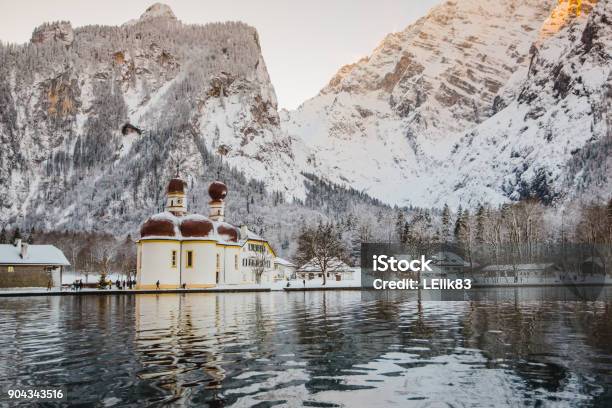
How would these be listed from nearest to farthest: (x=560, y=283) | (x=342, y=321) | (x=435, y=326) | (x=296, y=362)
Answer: (x=296, y=362) → (x=435, y=326) → (x=342, y=321) → (x=560, y=283)

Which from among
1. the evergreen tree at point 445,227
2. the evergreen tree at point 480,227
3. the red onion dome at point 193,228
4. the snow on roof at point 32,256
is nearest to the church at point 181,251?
the red onion dome at point 193,228

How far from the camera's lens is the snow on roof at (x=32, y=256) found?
7712 centimetres

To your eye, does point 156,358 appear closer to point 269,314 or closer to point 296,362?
point 296,362

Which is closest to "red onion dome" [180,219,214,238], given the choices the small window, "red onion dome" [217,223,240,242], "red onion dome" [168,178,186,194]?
the small window

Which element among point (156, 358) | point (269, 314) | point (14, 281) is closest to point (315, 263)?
point (14, 281)

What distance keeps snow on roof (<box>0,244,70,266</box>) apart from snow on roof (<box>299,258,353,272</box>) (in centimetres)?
5213

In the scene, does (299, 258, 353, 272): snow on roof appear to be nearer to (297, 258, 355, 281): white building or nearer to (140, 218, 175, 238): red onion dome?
(297, 258, 355, 281): white building

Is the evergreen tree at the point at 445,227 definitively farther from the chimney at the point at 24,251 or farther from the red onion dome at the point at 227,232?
the chimney at the point at 24,251

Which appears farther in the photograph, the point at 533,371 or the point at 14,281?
the point at 14,281

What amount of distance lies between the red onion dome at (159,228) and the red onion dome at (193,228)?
1788mm

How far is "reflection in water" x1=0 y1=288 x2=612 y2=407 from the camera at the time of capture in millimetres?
13984

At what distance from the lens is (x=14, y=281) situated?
7688 centimetres

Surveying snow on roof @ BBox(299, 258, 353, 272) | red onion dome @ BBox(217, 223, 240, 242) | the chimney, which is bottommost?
snow on roof @ BBox(299, 258, 353, 272)

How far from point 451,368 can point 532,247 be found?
98.5 metres
